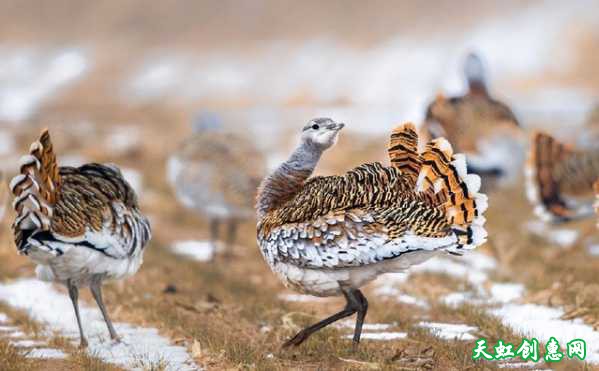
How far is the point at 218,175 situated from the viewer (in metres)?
10.0

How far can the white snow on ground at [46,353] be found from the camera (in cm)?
589

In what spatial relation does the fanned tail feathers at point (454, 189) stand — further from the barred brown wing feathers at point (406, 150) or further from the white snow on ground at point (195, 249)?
the white snow on ground at point (195, 249)

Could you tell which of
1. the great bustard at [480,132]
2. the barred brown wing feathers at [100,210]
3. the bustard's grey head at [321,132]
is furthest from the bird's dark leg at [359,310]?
the great bustard at [480,132]

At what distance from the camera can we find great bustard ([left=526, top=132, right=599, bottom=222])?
9.37 m

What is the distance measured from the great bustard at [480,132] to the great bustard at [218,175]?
2.27 meters

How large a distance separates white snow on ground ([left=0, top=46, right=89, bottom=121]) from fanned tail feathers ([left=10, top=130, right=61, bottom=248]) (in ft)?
58.8

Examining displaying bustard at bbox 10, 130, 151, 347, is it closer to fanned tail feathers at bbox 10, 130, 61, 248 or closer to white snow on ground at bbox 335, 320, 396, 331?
fanned tail feathers at bbox 10, 130, 61, 248

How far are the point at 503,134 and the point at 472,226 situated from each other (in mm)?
5744

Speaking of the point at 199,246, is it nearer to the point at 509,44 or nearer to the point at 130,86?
the point at 130,86

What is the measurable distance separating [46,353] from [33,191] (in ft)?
4.07

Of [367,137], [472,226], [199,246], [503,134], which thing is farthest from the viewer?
[367,137]

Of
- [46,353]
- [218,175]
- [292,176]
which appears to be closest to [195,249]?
[218,175]

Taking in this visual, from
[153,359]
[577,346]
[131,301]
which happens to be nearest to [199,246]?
[131,301]

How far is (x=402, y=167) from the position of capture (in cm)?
557
